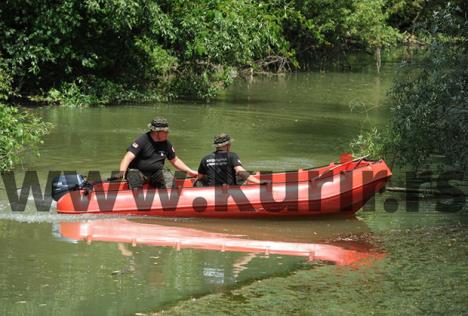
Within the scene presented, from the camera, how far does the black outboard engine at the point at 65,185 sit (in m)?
12.1

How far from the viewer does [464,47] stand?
12898 mm

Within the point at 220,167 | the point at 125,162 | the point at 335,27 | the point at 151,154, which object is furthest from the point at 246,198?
the point at 335,27

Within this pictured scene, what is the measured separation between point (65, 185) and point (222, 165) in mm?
2169

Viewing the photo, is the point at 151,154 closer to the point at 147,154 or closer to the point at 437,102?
the point at 147,154

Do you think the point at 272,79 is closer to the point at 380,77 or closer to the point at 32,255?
the point at 380,77

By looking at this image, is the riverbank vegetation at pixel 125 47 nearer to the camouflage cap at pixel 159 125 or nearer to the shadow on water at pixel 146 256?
the camouflage cap at pixel 159 125

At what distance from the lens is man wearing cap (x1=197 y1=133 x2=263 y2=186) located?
39.0 feet

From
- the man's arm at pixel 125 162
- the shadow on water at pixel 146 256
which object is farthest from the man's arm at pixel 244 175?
the man's arm at pixel 125 162

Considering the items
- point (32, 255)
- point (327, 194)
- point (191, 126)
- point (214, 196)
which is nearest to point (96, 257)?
point (32, 255)

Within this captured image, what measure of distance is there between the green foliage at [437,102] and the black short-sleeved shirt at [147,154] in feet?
11.7

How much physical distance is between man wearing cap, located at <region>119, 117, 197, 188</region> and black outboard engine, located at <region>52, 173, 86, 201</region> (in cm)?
60

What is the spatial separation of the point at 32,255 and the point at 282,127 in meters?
11.6

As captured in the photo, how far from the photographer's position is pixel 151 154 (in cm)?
1232

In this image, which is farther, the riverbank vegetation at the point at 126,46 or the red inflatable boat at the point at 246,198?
the riverbank vegetation at the point at 126,46
